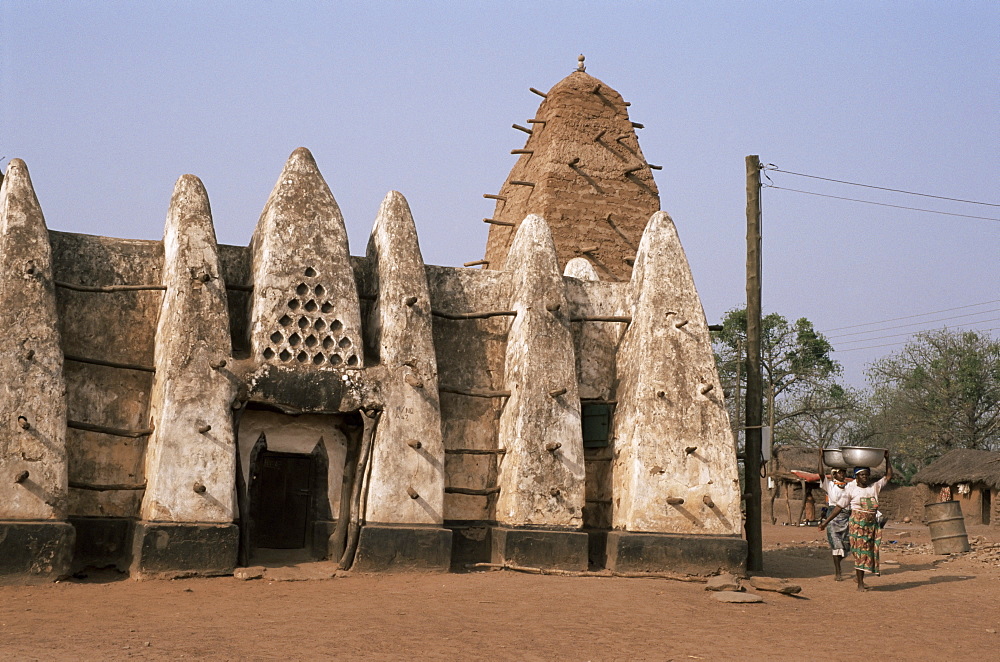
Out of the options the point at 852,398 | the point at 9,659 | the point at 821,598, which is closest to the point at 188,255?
the point at 9,659

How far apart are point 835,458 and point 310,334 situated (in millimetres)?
7104

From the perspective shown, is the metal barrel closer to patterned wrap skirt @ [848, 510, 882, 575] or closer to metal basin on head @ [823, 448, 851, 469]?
metal basin on head @ [823, 448, 851, 469]

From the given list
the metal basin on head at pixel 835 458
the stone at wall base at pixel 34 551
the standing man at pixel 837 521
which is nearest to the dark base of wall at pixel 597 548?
the standing man at pixel 837 521

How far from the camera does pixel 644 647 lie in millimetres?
8352

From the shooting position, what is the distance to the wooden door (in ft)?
40.4

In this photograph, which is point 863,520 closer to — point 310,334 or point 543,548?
point 543,548

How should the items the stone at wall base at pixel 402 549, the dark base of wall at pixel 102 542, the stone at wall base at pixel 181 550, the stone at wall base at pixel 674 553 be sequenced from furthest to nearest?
1. the stone at wall base at pixel 674 553
2. the stone at wall base at pixel 402 549
3. the dark base of wall at pixel 102 542
4. the stone at wall base at pixel 181 550

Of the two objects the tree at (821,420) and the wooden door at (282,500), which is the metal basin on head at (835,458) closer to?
the wooden door at (282,500)

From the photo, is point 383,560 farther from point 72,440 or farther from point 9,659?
point 9,659

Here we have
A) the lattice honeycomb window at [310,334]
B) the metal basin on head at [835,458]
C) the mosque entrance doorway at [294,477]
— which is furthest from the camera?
the metal basin on head at [835,458]

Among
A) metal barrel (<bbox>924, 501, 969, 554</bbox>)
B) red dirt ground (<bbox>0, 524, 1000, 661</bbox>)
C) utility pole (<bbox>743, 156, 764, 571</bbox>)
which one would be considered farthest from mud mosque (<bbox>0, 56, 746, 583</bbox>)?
metal barrel (<bbox>924, 501, 969, 554</bbox>)

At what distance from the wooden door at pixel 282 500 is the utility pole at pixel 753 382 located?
6.01m

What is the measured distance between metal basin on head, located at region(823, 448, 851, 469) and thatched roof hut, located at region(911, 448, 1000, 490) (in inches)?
535

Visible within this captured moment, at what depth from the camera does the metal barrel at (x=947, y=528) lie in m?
16.0
